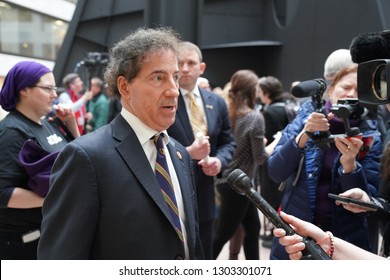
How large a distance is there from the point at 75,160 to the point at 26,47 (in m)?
15.0

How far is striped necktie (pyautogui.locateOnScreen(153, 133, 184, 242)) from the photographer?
1740 mm

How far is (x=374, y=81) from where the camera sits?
1.75 metres

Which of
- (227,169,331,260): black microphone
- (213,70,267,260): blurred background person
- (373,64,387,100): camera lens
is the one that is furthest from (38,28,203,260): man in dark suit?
(213,70,267,260): blurred background person

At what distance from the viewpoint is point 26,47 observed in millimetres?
15180

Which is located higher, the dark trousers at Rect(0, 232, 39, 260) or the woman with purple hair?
the woman with purple hair

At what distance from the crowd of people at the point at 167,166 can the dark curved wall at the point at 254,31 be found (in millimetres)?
5826

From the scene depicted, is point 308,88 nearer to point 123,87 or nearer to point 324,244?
point 324,244

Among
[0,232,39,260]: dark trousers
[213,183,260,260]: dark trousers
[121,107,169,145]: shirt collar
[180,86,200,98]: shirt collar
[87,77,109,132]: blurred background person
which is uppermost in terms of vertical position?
[180,86,200,98]: shirt collar

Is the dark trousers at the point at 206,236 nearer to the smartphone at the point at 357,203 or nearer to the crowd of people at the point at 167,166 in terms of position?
the crowd of people at the point at 167,166

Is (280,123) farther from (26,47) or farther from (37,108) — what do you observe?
(26,47)

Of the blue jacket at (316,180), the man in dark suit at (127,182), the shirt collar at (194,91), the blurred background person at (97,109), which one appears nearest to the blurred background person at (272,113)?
the shirt collar at (194,91)

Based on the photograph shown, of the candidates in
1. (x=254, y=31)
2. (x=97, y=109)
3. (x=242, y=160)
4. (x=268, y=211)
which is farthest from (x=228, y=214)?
(x=254, y=31)

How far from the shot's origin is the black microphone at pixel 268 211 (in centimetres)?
138

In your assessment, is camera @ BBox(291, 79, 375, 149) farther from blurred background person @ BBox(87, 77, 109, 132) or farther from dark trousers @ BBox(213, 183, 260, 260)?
blurred background person @ BBox(87, 77, 109, 132)
